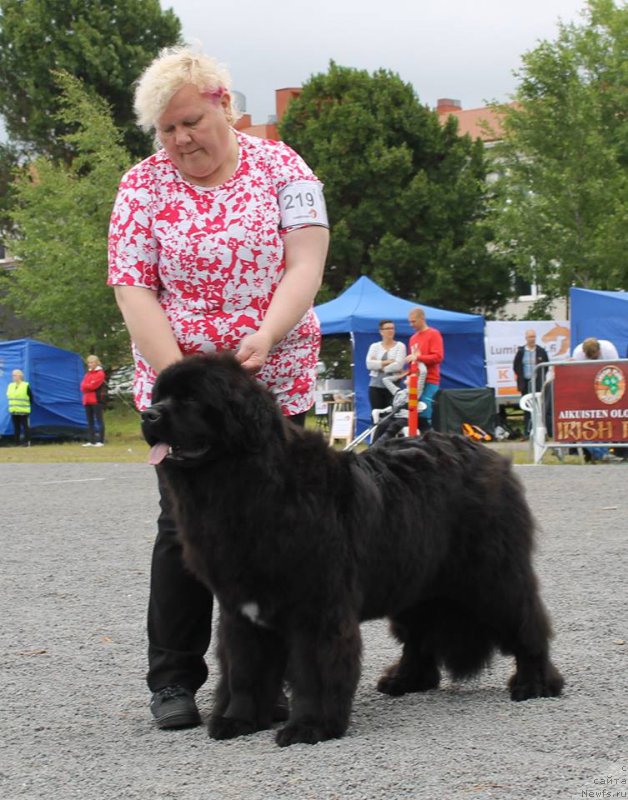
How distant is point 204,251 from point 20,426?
25013mm

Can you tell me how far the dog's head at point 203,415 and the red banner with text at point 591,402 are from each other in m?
12.0

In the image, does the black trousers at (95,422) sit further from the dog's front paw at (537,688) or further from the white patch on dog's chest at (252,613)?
the white patch on dog's chest at (252,613)

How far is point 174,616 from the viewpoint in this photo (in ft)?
13.5

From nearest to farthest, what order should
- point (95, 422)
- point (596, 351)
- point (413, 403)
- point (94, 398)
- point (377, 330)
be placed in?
point (413, 403), point (596, 351), point (377, 330), point (94, 398), point (95, 422)

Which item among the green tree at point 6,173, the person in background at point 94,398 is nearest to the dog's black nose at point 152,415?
the person in background at point 94,398

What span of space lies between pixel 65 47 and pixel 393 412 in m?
34.4

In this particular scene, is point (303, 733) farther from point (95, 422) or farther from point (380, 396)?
point (95, 422)

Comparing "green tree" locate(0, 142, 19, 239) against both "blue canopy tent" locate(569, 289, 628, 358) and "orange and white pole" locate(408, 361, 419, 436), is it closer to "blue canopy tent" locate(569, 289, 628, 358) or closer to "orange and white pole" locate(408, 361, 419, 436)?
"blue canopy tent" locate(569, 289, 628, 358)

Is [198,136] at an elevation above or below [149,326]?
above

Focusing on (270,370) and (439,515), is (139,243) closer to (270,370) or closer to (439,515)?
(270,370)

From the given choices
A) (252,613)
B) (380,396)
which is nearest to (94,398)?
(380,396)

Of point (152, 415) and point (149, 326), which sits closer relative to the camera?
A: point (152, 415)

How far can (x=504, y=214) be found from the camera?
3291 cm

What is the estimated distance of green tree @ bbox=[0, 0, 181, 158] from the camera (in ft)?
149
